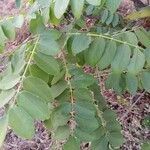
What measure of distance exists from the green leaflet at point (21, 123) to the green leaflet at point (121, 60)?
0.43m

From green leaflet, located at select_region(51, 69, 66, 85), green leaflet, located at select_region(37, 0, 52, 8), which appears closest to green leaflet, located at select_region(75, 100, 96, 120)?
green leaflet, located at select_region(51, 69, 66, 85)

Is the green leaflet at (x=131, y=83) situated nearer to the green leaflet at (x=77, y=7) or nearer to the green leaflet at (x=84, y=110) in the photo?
the green leaflet at (x=84, y=110)

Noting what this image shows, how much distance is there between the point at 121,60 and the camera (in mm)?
1398

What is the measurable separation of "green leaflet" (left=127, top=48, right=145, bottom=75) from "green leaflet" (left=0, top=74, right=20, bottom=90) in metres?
0.40

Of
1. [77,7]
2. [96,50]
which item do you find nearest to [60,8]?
[77,7]

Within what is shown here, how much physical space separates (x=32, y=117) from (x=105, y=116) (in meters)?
0.55

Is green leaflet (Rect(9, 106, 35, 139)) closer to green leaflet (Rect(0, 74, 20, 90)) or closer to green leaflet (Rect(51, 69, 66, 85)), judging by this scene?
green leaflet (Rect(0, 74, 20, 90))

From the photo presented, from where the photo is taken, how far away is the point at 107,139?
1484mm

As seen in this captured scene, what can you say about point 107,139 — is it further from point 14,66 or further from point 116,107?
point 116,107

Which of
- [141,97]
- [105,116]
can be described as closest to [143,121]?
[141,97]

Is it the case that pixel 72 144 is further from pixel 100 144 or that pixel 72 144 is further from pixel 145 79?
pixel 145 79

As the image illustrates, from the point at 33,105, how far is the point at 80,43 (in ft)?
1.22

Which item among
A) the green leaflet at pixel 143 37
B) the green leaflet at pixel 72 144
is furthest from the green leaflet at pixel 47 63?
the green leaflet at pixel 143 37

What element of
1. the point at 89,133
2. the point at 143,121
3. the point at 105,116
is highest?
the point at 89,133
